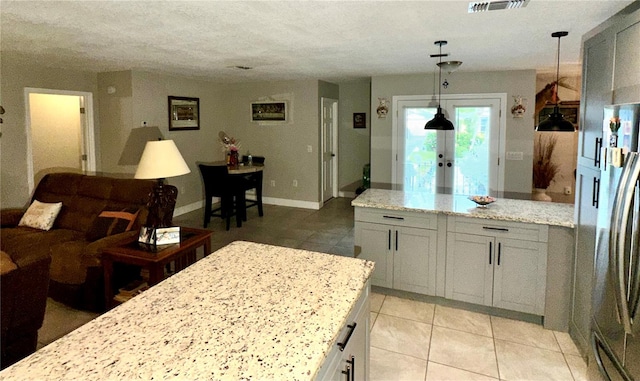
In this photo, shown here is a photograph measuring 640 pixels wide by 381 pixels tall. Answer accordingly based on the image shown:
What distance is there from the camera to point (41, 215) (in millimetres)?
3979

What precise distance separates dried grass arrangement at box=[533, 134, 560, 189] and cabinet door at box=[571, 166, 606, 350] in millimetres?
4203

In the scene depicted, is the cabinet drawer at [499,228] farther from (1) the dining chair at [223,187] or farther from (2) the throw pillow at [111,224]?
(1) the dining chair at [223,187]

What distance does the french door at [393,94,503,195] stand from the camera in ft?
18.0

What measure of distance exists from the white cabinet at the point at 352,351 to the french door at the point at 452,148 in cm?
427

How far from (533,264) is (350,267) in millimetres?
1885

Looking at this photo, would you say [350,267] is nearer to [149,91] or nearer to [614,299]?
[614,299]

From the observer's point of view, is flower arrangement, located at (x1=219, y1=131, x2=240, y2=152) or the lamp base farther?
flower arrangement, located at (x1=219, y1=131, x2=240, y2=152)

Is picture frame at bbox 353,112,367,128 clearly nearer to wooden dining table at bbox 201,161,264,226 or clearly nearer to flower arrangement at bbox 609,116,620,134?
wooden dining table at bbox 201,161,264,226

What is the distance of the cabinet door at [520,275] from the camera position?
2924 mm

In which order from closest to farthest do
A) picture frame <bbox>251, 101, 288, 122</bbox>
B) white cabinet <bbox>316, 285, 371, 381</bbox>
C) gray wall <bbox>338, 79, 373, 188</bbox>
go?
white cabinet <bbox>316, 285, 371, 381</bbox> → picture frame <bbox>251, 101, 288, 122</bbox> → gray wall <bbox>338, 79, 373, 188</bbox>

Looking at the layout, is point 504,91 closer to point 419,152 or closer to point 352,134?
point 419,152

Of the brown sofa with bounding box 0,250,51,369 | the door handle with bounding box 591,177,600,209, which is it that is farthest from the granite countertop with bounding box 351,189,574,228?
the brown sofa with bounding box 0,250,51,369

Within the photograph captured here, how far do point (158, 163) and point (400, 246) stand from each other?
2.10 meters

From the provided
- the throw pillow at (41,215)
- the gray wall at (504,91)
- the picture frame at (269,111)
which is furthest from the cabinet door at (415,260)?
the picture frame at (269,111)
